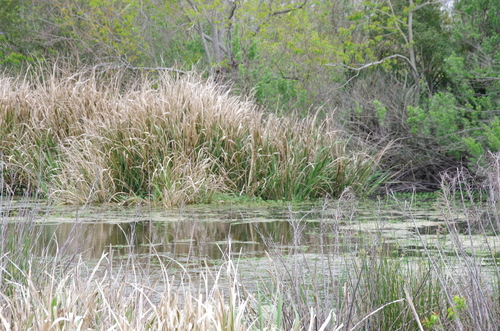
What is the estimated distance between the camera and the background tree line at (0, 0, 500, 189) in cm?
1184

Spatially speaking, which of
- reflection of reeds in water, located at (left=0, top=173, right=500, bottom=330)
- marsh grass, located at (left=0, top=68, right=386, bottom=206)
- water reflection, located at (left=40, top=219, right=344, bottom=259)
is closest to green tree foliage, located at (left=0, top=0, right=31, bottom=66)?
marsh grass, located at (left=0, top=68, right=386, bottom=206)

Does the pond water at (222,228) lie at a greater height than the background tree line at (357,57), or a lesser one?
lesser

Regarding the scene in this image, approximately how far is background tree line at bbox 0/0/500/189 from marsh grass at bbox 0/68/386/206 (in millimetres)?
1025

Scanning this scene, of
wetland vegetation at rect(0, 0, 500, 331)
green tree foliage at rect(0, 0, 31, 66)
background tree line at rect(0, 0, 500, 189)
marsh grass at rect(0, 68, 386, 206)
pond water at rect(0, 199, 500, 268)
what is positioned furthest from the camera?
green tree foliage at rect(0, 0, 31, 66)

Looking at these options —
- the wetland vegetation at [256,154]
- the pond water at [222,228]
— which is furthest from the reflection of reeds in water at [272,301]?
the pond water at [222,228]

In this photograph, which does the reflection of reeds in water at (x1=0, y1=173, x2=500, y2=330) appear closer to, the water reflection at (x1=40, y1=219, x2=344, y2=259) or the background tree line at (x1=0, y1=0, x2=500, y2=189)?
the water reflection at (x1=40, y1=219, x2=344, y2=259)

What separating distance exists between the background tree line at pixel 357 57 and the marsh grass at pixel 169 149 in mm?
1025

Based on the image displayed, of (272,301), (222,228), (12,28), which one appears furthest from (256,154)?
(12,28)

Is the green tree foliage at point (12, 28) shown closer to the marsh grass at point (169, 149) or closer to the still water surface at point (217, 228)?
the marsh grass at point (169, 149)

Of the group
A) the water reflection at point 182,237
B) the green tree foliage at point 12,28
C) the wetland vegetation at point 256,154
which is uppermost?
the green tree foliage at point 12,28

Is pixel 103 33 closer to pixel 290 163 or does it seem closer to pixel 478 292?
pixel 290 163

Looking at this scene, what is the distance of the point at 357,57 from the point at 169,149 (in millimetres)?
7423

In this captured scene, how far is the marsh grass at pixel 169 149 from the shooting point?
9.79 meters

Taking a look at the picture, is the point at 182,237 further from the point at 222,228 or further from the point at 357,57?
the point at 357,57
